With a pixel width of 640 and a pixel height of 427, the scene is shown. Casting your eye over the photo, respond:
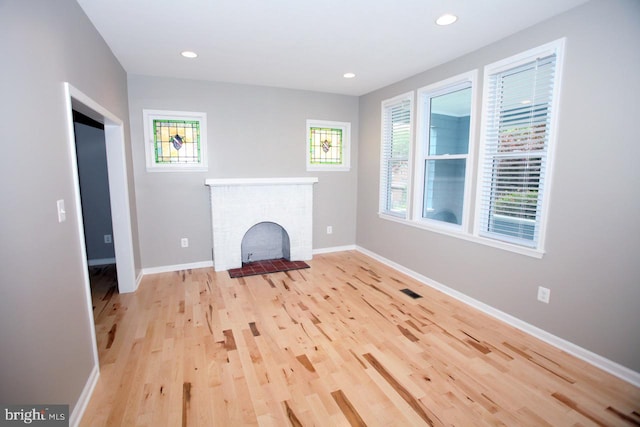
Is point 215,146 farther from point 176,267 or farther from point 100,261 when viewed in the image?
point 100,261

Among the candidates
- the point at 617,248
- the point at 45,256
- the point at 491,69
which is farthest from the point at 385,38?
the point at 45,256

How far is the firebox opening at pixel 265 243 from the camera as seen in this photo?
4.71m

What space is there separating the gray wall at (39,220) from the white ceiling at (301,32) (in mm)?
634

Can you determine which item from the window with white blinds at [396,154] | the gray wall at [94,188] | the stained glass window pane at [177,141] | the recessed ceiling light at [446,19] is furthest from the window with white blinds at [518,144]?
the gray wall at [94,188]

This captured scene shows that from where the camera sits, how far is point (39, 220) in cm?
148

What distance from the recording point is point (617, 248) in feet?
6.82

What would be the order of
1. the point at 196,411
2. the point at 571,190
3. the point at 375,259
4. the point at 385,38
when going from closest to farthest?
the point at 196,411 → the point at 571,190 → the point at 385,38 → the point at 375,259

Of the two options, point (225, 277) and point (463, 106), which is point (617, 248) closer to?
point (463, 106)

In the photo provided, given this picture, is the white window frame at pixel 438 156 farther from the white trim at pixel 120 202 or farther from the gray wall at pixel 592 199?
the white trim at pixel 120 202

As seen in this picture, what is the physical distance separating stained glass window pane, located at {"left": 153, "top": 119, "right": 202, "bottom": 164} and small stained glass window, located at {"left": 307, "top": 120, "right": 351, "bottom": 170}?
5.50 feet

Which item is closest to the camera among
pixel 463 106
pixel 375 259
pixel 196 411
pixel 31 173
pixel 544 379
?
pixel 31 173

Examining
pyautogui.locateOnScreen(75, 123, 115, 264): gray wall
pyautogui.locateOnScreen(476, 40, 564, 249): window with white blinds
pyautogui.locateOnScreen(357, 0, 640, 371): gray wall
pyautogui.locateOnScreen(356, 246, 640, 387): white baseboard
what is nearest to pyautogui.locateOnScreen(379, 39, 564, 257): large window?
pyautogui.locateOnScreen(476, 40, 564, 249): window with white blinds

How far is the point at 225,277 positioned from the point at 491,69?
3823 millimetres

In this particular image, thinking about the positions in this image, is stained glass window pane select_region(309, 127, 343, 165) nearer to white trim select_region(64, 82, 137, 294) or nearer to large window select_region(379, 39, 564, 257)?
large window select_region(379, 39, 564, 257)
